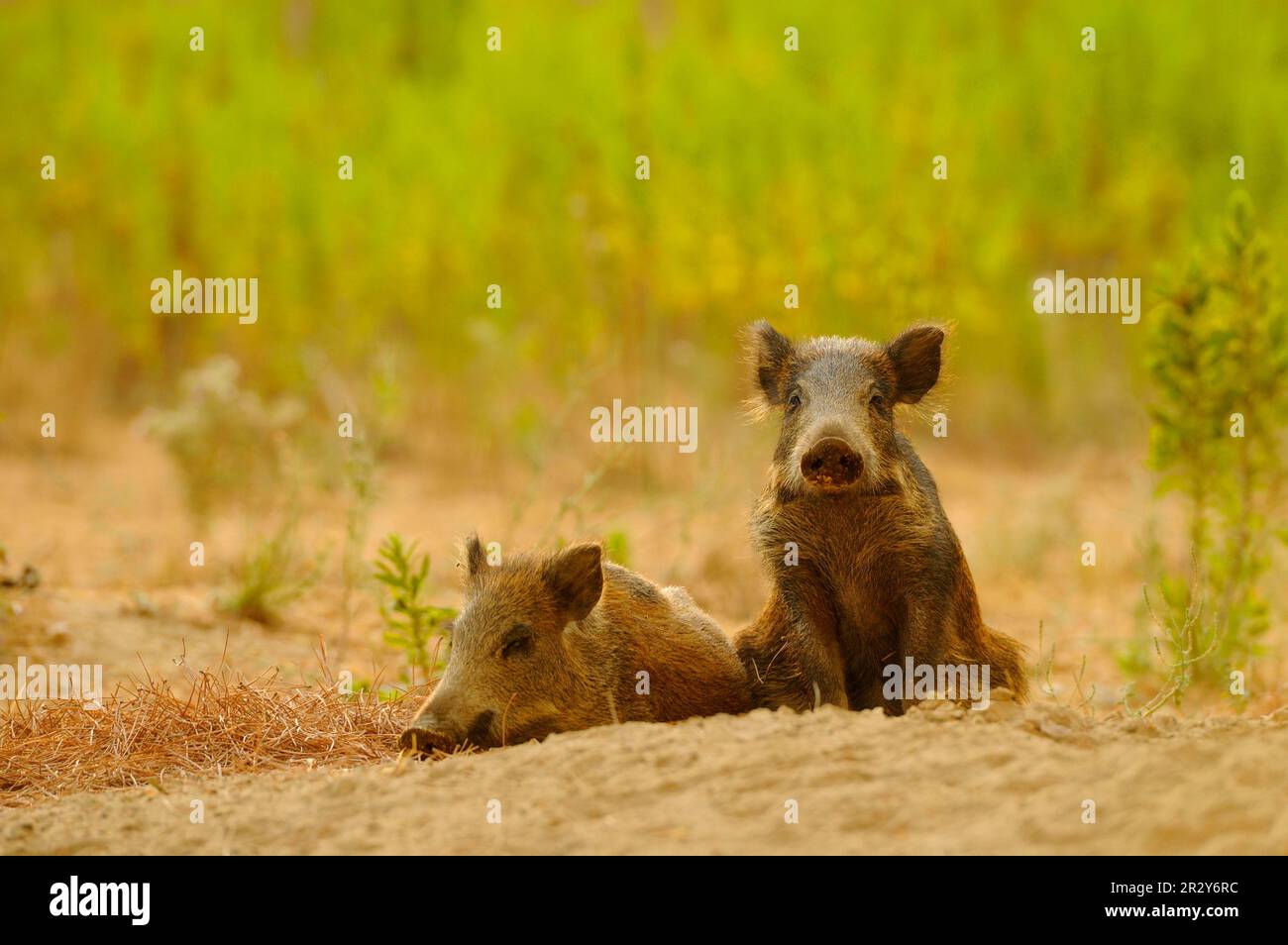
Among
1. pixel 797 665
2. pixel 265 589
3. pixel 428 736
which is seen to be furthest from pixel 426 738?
pixel 265 589

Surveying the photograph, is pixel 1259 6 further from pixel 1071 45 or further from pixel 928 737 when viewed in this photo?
pixel 928 737

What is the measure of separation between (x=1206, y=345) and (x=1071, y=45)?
572 inches

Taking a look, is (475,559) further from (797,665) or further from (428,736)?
(797,665)

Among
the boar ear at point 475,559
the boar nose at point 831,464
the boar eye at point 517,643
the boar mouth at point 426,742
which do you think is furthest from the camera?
the boar ear at point 475,559

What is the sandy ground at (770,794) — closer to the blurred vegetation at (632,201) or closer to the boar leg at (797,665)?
the boar leg at (797,665)

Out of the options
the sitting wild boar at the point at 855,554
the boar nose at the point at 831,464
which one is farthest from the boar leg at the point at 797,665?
the boar nose at the point at 831,464

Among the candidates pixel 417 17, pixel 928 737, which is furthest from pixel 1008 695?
pixel 417 17

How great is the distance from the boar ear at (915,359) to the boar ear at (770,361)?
40cm

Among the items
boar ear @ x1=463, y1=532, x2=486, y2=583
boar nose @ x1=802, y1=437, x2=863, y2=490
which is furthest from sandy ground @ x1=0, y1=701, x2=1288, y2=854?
boar ear @ x1=463, y1=532, x2=486, y2=583

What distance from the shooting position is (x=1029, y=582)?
12367 millimetres

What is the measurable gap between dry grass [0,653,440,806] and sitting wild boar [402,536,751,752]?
43cm

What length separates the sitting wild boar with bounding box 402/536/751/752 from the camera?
5.19 m

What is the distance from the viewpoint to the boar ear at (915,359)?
580 centimetres

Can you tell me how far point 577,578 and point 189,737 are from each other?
160 cm
